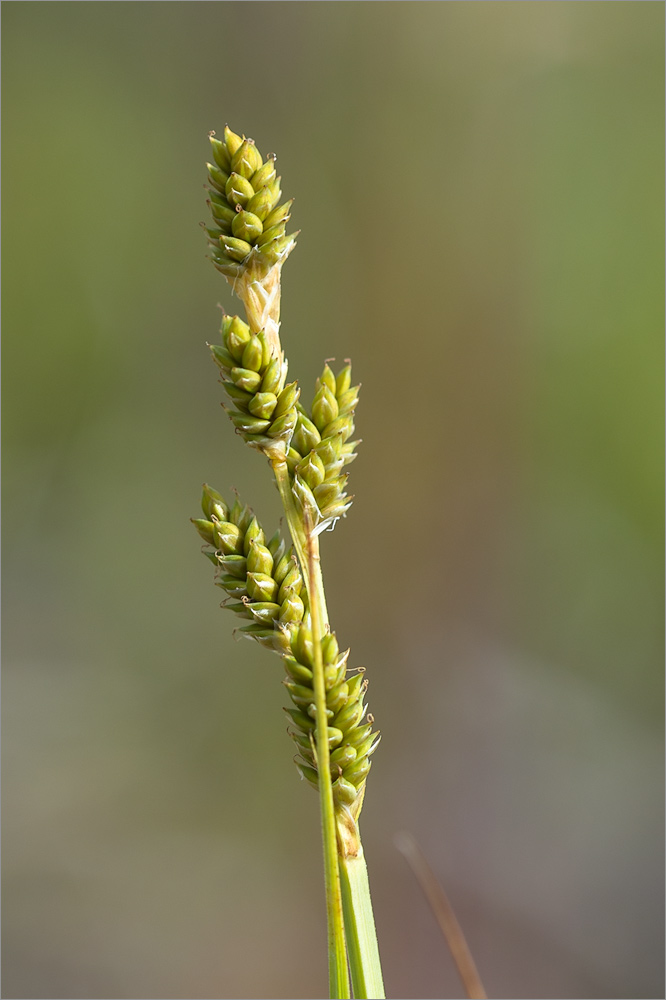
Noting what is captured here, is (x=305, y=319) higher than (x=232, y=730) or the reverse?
higher

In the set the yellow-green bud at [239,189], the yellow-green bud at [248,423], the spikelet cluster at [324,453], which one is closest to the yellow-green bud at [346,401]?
the spikelet cluster at [324,453]

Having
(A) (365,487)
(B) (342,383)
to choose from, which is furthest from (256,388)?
(A) (365,487)

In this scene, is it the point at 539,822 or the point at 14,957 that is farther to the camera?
the point at 539,822

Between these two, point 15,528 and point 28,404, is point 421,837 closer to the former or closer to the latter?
point 15,528

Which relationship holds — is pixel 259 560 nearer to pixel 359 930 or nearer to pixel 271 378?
pixel 271 378

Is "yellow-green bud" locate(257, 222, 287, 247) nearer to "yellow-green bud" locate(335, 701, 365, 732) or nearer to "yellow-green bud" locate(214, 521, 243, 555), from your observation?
"yellow-green bud" locate(214, 521, 243, 555)

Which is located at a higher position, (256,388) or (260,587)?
(256,388)

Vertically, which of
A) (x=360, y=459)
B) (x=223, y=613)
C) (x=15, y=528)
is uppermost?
(x=360, y=459)

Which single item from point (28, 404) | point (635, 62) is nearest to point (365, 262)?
point (635, 62)

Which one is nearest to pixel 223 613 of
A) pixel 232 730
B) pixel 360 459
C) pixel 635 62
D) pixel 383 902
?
pixel 232 730
